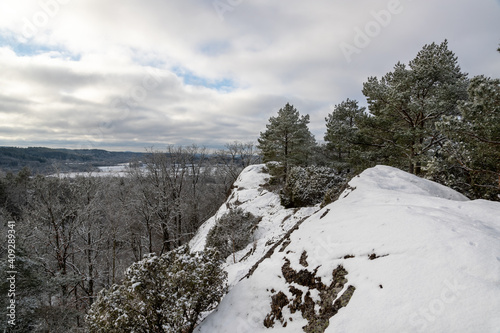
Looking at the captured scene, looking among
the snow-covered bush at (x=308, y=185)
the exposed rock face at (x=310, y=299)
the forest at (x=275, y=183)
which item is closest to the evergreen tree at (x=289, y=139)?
the forest at (x=275, y=183)

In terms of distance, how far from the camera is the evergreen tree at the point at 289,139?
756 inches

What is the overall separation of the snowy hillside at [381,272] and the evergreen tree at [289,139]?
11747 millimetres

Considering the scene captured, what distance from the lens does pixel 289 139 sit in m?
19.8

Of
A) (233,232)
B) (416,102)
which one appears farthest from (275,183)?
(416,102)

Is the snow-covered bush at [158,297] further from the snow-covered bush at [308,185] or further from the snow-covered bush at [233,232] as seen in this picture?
the snow-covered bush at [308,185]

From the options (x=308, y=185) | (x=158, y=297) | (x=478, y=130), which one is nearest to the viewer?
(x=158, y=297)

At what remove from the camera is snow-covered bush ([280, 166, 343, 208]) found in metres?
15.0

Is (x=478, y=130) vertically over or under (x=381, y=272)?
over

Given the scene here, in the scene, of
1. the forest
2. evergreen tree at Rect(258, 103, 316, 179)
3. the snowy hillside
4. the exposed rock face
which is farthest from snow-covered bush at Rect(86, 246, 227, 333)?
evergreen tree at Rect(258, 103, 316, 179)

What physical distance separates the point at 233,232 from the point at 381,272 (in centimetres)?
1158

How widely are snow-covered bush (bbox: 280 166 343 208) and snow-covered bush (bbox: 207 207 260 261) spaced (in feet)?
10.7

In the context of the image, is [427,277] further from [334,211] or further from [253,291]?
[253,291]

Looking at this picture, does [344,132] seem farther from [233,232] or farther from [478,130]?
[233,232]

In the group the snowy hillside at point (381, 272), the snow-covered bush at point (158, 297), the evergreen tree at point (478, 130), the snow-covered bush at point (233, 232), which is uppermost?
the evergreen tree at point (478, 130)
